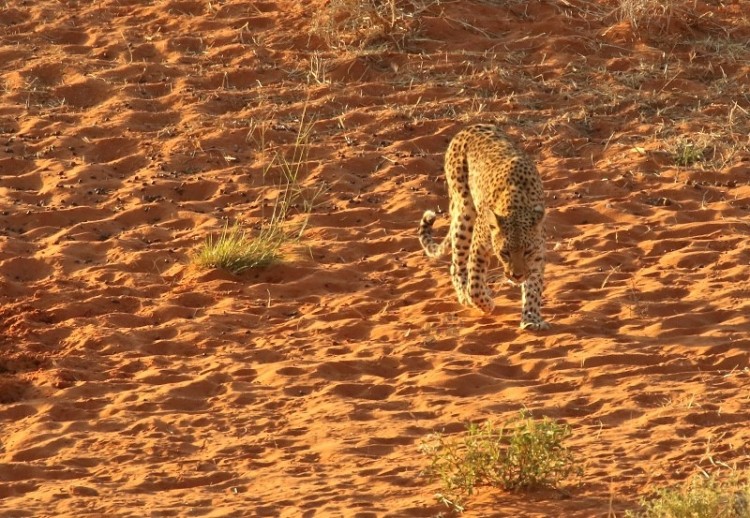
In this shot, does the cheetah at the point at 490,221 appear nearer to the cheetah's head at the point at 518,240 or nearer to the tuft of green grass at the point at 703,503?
the cheetah's head at the point at 518,240

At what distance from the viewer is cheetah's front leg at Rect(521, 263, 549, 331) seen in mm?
9766

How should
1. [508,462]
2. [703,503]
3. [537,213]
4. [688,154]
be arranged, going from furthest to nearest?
1. [688,154]
2. [537,213]
3. [508,462]
4. [703,503]

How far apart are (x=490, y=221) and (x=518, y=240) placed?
0.99 feet

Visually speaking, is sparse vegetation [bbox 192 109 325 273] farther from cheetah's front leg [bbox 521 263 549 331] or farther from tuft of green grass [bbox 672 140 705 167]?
tuft of green grass [bbox 672 140 705 167]

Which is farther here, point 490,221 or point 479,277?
point 479,277

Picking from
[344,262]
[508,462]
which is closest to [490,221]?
[344,262]

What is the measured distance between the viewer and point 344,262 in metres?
11.3

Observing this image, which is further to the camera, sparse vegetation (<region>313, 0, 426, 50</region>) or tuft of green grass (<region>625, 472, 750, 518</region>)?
sparse vegetation (<region>313, 0, 426, 50</region>)

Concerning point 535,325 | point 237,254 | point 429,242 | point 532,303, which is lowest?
point 535,325

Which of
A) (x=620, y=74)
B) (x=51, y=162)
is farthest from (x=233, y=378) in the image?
(x=620, y=74)

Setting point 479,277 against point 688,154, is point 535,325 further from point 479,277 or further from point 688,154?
point 688,154

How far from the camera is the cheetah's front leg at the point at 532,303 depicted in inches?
384

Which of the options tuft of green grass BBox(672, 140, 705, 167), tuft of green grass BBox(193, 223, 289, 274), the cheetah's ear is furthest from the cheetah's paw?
tuft of green grass BBox(672, 140, 705, 167)

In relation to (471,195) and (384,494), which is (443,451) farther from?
(471,195)
